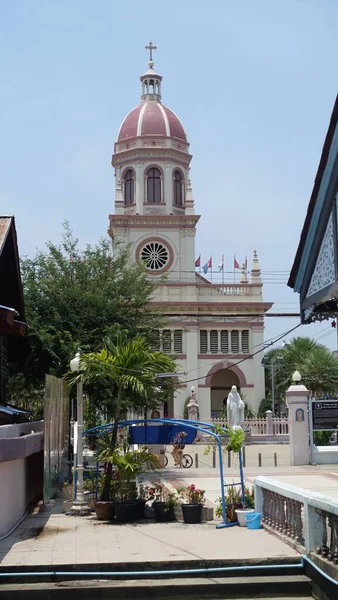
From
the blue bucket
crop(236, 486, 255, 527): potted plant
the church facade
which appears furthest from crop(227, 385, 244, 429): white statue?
the blue bucket

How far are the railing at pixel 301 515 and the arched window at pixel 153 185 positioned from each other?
49635 millimetres

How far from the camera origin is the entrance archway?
61.0m

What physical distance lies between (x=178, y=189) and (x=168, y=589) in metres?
54.8

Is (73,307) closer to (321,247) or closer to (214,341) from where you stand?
(321,247)

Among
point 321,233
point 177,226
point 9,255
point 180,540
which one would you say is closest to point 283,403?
point 177,226

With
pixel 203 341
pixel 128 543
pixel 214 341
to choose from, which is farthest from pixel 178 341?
pixel 128 543

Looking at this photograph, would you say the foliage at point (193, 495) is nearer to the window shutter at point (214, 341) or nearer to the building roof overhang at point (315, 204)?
the building roof overhang at point (315, 204)

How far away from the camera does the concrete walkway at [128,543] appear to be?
34.9ft

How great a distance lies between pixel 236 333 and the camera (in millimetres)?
60375

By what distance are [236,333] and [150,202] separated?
39.8 ft

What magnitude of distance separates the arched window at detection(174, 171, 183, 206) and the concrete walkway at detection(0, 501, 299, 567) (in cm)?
5002

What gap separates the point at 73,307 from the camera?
82.7 ft

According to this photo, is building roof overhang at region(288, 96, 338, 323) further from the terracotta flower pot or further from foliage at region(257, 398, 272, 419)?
foliage at region(257, 398, 272, 419)

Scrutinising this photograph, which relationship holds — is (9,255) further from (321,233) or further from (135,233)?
(135,233)
